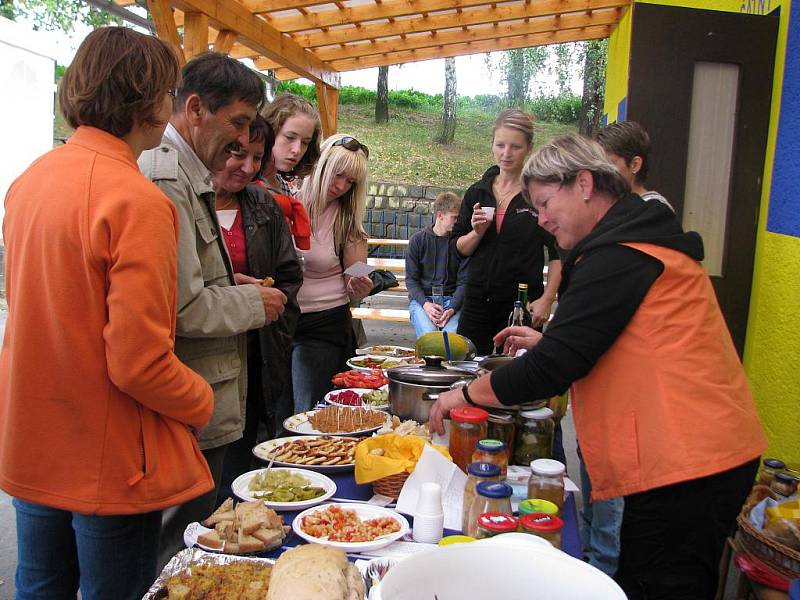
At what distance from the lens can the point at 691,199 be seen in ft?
12.4

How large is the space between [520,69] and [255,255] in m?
24.5

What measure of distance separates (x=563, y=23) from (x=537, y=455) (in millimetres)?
7375

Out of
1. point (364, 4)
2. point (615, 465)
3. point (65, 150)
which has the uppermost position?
point (364, 4)

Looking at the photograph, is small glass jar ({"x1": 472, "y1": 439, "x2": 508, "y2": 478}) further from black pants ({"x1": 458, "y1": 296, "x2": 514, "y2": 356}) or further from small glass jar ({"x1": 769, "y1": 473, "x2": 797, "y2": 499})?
black pants ({"x1": 458, "y1": 296, "x2": 514, "y2": 356})

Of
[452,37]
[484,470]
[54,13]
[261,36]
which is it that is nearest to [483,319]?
[484,470]

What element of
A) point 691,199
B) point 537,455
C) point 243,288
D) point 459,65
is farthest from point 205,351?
point 459,65

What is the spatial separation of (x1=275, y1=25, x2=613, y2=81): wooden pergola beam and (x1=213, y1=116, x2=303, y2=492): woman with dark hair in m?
6.87

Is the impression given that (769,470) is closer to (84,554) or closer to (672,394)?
(672,394)

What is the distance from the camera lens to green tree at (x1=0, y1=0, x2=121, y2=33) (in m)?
18.2

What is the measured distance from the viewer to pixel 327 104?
9.44 meters

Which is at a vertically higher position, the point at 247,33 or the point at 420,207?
the point at 247,33

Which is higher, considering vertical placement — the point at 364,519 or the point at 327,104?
the point at 327,104

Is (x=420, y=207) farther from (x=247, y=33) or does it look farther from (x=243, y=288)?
(x=243, y=288)

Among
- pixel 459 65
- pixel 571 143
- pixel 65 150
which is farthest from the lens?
pixel 459 65
